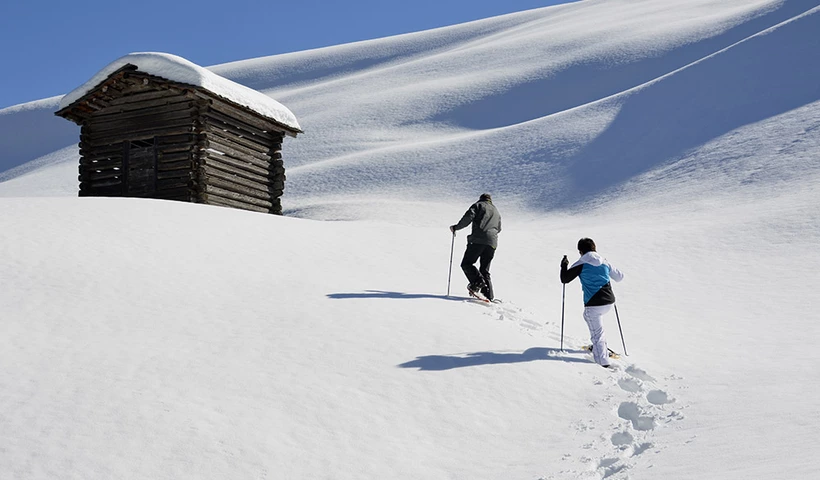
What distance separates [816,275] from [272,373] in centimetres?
1163

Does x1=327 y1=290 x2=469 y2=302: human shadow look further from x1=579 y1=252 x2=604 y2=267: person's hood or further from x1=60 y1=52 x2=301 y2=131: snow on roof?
x1=60 y1=52 x2=301 y2=131: snow on roof

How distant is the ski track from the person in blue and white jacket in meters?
0.31

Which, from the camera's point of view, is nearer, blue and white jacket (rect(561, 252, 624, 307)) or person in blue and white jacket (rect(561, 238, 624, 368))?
person in blue and white jacket (rect(561, 238, 624, 368))

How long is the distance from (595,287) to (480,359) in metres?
1.76

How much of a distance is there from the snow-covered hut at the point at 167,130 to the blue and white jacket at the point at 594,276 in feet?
37.5

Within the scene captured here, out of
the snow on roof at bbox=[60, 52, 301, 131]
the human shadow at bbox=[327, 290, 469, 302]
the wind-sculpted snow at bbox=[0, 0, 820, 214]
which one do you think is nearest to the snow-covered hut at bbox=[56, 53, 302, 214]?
the snow on roof at bbox=[60, 52, 301, 131]

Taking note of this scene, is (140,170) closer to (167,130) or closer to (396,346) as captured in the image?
(167,130)

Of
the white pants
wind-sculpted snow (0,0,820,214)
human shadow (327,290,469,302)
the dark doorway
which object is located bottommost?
the white pants

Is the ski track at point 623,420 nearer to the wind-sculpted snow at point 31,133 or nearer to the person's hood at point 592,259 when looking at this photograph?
the person's hood at point 592,259

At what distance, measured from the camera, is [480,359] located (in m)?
8.03

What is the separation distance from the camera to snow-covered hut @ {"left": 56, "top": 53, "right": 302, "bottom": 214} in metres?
17.7

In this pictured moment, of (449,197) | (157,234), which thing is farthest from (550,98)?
(157,234)

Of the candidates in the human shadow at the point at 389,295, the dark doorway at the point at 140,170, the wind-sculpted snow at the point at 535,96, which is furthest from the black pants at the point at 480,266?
the wind-sculpted snow at the point at 535,96

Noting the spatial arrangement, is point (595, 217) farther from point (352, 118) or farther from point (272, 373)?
point (352, 118)
